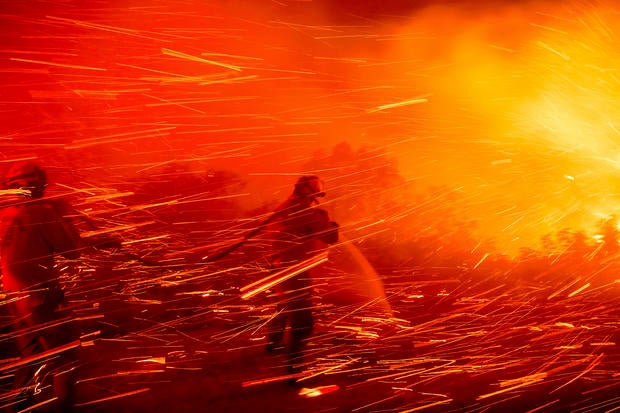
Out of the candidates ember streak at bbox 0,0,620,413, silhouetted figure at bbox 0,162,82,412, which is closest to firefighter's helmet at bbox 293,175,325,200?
ember streak at bbox 0,0,620,413

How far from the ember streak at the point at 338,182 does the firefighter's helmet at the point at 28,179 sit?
5.12 ft

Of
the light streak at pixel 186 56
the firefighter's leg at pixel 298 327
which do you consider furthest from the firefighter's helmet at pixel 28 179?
the light streak at pixel 186 56

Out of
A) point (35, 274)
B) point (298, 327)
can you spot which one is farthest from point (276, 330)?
point (35, 274)

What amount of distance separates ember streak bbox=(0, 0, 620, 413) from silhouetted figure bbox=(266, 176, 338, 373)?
136 mm

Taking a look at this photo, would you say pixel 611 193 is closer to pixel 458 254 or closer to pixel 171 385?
pixel 458 254

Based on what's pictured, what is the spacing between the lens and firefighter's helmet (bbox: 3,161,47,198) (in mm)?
3846

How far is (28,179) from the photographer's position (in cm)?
385

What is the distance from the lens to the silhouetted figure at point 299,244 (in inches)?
185

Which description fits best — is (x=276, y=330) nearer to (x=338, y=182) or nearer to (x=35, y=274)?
(x=35, y=274)

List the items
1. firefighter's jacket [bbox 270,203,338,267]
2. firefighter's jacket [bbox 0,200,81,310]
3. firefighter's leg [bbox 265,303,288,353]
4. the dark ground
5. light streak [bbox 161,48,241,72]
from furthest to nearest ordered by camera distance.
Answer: light streak [bbox 161,48,241,72] → firefighter's leg [bbox 265,303,288,353] → firefighter's jacket [bbox 270,203,338,267] → the dark ground → firefighter's jacket [bbox 0,200,81,310]

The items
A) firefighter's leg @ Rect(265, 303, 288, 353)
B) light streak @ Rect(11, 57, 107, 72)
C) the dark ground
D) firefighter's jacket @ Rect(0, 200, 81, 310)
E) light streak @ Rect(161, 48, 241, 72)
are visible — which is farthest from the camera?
light streak @ Rect(161, 48, 241, 72)

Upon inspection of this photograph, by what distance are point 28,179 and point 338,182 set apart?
20.4ft

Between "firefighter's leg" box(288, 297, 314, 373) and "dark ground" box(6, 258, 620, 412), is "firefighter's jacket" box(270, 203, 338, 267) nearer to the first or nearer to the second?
"firefighter's leg" box(288, 297, 314, 373)

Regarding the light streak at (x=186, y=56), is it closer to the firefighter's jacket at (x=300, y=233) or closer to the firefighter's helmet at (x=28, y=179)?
the firefighter's jacket at (x=300, y=233)
